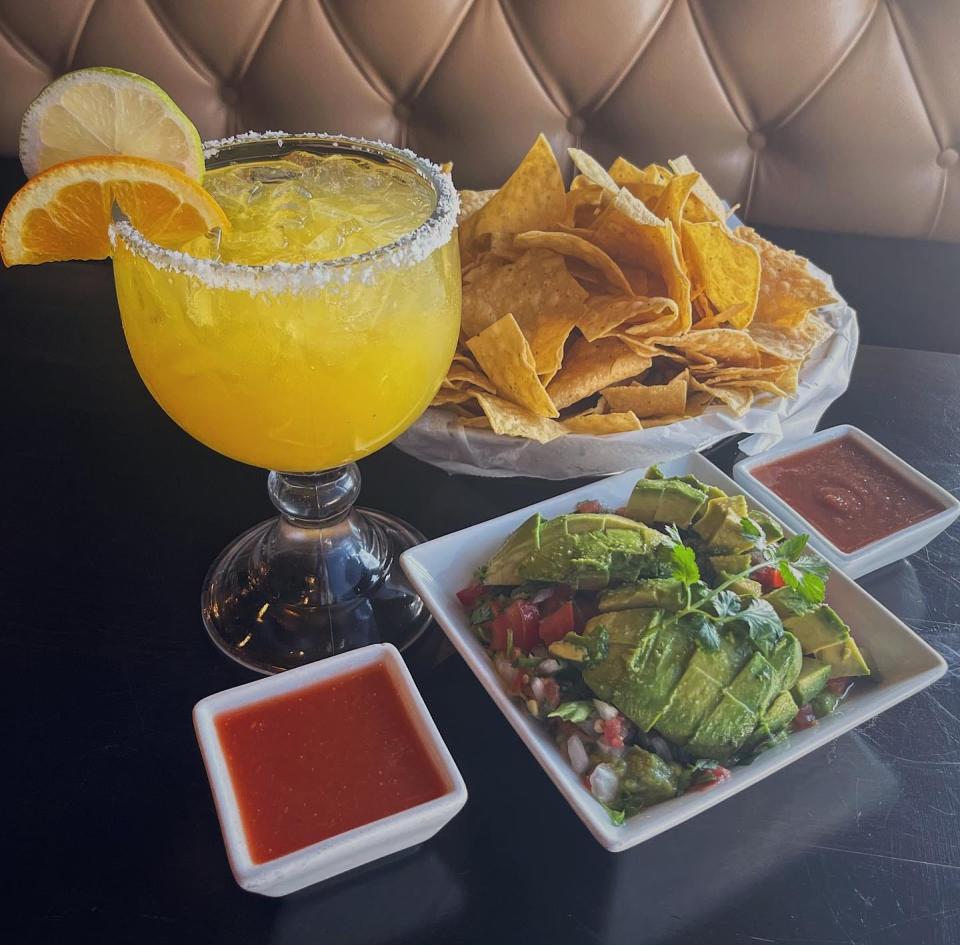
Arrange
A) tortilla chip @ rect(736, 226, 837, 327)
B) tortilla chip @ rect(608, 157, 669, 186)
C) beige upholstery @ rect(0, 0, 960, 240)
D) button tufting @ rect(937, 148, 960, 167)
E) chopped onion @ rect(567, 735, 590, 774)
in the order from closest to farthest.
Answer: chopped onion @ rect(567, 735, 590, 774)
tortilla chip @ rect(736, 226, 837, 327)
tortilla chip @ rect(608, 157, 669, 186)
beige upholstery @ rect(0, 0, 960, 240)
button tufting @ rect(937, 148, 960, 167)

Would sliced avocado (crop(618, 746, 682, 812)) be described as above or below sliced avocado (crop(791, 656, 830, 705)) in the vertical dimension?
below

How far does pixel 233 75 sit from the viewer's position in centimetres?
246

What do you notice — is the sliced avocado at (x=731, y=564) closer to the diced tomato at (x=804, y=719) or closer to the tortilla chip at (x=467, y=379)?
the diced tomato at (x=804, y=719)

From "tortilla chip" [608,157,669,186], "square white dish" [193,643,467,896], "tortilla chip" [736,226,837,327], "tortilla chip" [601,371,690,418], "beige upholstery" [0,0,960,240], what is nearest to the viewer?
"square white dish" [193,643,467,896]

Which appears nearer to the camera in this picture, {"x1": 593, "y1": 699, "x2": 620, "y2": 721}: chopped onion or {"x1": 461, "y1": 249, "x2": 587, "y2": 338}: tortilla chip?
{"x1": 593, "y1": 699, "x2": 620, "y2": 721}: chopped onion

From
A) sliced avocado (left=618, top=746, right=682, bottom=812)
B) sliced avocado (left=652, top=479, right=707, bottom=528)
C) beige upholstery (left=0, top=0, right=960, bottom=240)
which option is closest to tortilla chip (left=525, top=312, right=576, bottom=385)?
sliced avocado (left=652, top=479, right=707, bottom=528)

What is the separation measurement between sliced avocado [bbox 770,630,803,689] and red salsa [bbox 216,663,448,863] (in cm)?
36

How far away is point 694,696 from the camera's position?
892 mm

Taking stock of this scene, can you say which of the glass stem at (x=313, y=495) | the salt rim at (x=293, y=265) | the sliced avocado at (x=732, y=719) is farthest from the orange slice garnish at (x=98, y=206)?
the sliced avocado at (x=732, y=719)

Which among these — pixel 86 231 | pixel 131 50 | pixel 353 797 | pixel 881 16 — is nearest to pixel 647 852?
pixel 353 797

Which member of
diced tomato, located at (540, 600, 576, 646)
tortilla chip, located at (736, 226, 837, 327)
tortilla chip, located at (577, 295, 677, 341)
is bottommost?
diced tomato, located at (540, 600, 576, 646)

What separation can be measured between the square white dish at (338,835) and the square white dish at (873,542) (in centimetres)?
56

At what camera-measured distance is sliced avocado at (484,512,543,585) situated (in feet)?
3.45

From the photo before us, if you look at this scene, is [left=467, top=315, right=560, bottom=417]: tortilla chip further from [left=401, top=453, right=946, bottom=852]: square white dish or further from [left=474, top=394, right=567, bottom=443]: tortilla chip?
[left=401, top=453, right=946, bottom=852]: square white dish
